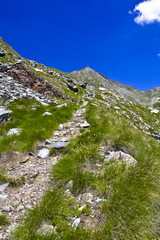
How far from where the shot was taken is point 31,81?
19906 millimetres

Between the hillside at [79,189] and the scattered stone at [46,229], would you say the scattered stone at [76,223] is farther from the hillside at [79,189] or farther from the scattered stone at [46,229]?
the scattered stone at [46,229]

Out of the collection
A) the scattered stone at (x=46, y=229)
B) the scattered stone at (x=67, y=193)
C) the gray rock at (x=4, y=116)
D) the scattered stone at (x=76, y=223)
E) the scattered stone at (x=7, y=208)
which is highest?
the gray rock at (x=4, y=116)

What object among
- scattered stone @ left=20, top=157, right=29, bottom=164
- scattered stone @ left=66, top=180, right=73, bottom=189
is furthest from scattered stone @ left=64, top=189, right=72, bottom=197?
scattered stone @ left=20, top=157, right=29, bottom=164

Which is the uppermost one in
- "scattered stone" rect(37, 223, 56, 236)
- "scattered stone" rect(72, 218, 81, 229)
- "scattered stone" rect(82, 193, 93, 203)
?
"scattered stone" rect(82, 193, 93, 203)

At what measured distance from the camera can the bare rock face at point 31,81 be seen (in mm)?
18906

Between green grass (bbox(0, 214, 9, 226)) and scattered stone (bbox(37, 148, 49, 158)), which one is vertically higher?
scattered stone (bbox(37, 148, 49, 158))

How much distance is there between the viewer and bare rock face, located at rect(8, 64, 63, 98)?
744 inches

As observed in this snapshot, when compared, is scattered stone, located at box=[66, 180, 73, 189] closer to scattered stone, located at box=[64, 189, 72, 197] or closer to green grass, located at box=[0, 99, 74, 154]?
scattered stone, located at box=[64, 189, 72, 197]

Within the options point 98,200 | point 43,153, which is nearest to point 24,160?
point 43,153

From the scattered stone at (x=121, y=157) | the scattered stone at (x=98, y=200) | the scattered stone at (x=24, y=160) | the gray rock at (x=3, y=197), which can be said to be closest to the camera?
the scattered stone at (x=98, y=200)

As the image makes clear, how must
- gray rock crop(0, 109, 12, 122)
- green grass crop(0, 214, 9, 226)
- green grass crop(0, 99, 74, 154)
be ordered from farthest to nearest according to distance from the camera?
gray rock crop(0, 109, 12, 122), green grass crop(0, 99, 74, 154), green grass crop(0, 214, 9, 226)

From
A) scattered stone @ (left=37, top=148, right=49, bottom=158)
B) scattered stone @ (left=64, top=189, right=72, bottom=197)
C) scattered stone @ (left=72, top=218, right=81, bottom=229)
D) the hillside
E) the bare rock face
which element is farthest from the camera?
the bare rock face

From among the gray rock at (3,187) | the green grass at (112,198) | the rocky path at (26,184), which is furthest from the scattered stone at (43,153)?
the gray rock at (3,187)

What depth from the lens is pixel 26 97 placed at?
47.8ft
